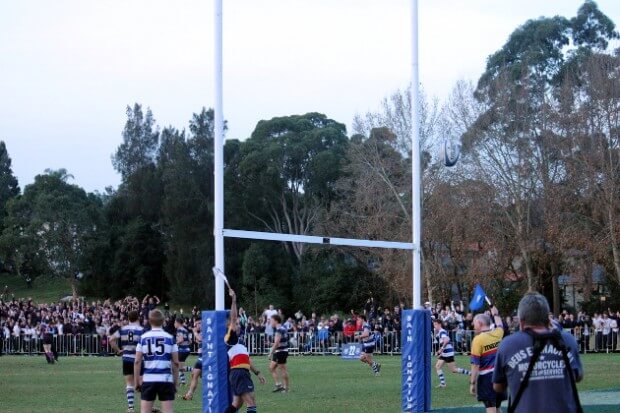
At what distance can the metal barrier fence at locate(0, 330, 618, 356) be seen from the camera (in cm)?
4081

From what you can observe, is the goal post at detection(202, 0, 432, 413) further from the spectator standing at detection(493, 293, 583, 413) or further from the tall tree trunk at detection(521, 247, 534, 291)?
the tall tree trunk at detection(521, 247, 534, 291)

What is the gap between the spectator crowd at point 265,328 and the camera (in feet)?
133

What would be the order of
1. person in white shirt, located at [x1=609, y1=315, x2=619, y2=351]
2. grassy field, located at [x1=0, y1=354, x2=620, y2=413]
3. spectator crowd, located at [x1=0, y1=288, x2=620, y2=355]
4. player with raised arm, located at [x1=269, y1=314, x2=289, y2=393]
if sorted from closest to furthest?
grassy field, located at [x1=0, y1=354, x2=620, y2=413] < player with raised arm, located at [x1=269, y1=314, x2=289, y2=393] < person in white shirt, located at [x1=609, y1=315, x2=619, y2=351] < spectator crowd, located at [x1=0, y1=288, x2=620, y2=355]

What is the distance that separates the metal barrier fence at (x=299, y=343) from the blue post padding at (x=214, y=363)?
26.4 metres

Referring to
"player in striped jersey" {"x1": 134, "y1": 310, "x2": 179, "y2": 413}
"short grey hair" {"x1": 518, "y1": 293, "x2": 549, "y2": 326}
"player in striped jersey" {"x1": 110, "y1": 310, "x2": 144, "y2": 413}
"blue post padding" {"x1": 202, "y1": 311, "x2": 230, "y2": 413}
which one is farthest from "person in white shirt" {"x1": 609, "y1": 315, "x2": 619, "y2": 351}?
"short grey hair" {"x1": 518, "y1": 293, "x2": 549, "y2": 326}

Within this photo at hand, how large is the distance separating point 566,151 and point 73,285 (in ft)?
127

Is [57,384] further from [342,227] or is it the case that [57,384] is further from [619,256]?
[619,256]

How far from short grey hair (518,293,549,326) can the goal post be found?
25.8 feet

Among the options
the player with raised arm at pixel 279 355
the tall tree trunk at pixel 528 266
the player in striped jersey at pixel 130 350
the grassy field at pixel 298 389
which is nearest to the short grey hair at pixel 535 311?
the grassy field at pixel 298 389

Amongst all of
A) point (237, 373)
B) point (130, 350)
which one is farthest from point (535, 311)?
point (130, 350)

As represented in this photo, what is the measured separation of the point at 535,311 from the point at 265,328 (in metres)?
36.1

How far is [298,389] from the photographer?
23266mm

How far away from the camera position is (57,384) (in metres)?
25.5

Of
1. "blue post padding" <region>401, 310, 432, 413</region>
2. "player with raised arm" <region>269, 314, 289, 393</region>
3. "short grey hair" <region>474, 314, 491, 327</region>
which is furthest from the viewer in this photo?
"player with raised arm" <region>269, 314, 289, 393</region>
